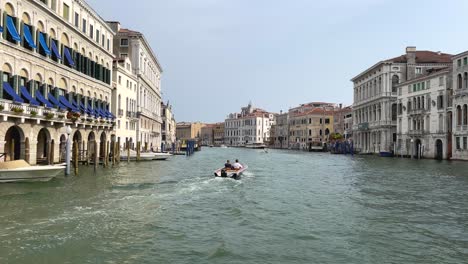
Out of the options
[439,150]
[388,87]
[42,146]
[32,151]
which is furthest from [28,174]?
[388,87]

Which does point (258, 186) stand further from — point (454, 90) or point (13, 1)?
point (454, 90)

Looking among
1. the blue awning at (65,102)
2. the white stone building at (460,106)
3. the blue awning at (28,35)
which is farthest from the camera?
the white stone building at (460,106)

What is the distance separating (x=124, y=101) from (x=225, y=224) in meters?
34.7

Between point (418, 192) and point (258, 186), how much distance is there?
23.9 feet

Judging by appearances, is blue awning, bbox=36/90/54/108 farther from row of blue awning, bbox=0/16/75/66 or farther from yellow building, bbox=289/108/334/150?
yellow building, bbox=289/108/334/150

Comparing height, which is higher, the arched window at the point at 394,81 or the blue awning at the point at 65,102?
the arched window at the point at 394,81

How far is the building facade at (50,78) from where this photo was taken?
2167 centimetres

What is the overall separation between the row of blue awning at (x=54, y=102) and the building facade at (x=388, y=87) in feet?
142

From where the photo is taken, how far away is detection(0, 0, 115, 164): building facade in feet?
71.1

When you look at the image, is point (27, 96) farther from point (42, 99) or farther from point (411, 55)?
point (411, 55)

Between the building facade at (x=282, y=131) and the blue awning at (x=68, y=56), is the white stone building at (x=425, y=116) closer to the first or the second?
the blue awning at (x=68, y=56)

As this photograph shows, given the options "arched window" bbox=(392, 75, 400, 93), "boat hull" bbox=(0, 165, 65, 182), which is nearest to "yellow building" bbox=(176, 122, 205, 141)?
"arched window" bbox=(392, 75, 400, 93)

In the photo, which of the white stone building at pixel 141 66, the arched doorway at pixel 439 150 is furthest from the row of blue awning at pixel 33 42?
the arched doorway at pixel 439 150

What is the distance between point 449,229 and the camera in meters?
11.7
